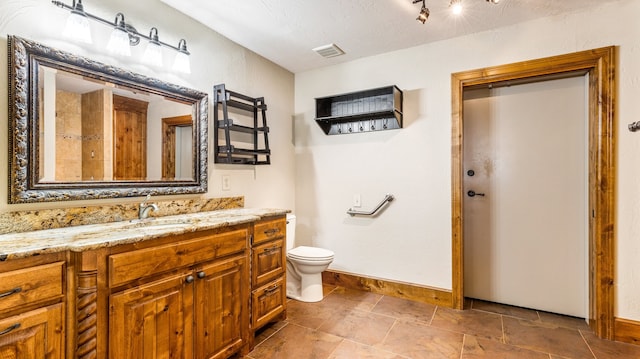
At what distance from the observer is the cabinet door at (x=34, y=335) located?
1.04 metres

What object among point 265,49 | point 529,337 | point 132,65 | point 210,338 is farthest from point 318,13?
point 529,337

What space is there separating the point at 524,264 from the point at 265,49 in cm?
293

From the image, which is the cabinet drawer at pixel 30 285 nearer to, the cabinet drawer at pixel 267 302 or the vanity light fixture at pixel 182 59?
the cabinet drawer at pixel 267 302

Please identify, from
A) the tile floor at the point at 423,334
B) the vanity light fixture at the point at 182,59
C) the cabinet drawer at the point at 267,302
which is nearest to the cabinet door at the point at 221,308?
the cabinet drawer at the point at 267,302

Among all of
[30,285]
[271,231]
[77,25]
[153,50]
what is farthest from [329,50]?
[30,285]

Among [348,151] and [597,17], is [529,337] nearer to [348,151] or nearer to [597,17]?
[348,151]

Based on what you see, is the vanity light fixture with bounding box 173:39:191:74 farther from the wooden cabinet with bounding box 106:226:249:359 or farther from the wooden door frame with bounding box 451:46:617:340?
the wooden door frame with bounding box 451:46:617:340

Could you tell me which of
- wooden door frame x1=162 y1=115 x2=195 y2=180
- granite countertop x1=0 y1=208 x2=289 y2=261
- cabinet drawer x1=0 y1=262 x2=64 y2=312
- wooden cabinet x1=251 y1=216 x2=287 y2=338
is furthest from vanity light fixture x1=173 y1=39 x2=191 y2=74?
cabinet drawer x1=0 y1=262 x2=64 y2=312

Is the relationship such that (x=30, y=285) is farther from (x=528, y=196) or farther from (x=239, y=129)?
(x=528, y=196)

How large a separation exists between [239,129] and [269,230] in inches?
37.6

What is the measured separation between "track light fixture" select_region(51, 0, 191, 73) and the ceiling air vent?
1.15 meters

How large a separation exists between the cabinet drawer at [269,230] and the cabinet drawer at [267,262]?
0.13 feet

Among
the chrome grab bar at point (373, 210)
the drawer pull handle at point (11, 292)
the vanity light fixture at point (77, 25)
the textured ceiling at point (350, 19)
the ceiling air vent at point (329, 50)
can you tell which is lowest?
the drawer pull handle at point (11, 292)

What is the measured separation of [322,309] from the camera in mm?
2576
